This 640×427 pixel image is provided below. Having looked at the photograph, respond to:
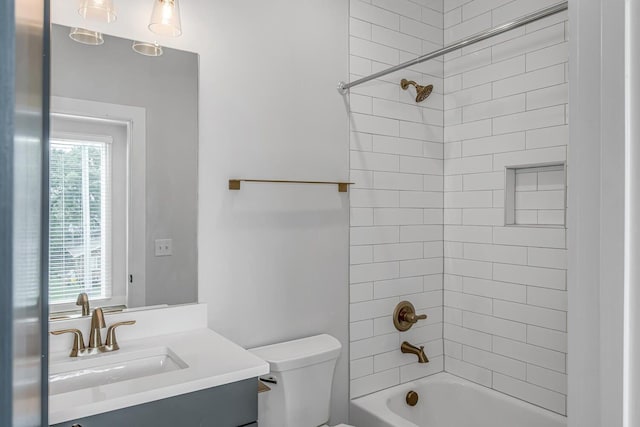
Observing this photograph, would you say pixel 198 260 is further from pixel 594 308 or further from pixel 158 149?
pixel 594 308

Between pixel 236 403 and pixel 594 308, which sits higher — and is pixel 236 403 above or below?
below

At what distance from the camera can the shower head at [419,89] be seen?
2.45 m

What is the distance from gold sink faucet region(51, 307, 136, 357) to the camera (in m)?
1.48

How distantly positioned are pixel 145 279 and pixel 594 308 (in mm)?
1532

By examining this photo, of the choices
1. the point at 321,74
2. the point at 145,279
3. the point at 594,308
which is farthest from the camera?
the point at 321,74

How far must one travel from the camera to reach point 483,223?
96.7 inches

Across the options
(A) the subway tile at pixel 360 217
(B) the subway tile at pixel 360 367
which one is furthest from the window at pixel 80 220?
(B) the subway tile at pixel 360 367

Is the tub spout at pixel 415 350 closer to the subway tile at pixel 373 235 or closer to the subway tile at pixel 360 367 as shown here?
the subway tile at pixel 360 367

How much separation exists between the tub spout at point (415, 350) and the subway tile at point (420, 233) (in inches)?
Answer: 23.3

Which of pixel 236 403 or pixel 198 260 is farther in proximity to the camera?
pixel 198 260

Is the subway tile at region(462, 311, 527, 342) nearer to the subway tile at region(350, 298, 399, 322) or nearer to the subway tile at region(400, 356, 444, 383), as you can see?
the subway tile at region(400, 356, 444, 383)

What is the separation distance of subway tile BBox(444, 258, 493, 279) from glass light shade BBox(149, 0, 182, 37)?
1905 mm

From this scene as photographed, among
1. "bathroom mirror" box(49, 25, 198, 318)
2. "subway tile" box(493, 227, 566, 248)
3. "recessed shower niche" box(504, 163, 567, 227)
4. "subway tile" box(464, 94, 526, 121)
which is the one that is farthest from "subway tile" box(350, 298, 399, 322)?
"subway tile" box(464, 94, 526, 121)

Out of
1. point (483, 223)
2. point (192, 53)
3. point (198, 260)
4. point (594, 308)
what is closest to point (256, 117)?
point (192, 53)
